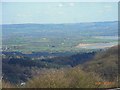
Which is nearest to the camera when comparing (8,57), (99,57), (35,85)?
(35,85)

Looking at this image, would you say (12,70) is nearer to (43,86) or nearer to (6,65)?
(6,65)

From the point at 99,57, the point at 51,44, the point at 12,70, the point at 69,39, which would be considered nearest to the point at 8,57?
the point at 12,70

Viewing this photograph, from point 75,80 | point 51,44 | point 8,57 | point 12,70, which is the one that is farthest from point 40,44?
point 75,80

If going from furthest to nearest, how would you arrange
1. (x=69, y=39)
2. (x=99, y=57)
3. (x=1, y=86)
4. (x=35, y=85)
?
(x=69, y=39)
(x=99, y=57)
(x=35, y=85)
(x=1, y=86)

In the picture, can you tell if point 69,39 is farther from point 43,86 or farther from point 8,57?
point 43,86

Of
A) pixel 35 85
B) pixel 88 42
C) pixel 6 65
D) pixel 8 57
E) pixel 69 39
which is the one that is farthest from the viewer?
pixel 69 39

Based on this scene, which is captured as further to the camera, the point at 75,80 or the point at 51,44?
the point at 51,44

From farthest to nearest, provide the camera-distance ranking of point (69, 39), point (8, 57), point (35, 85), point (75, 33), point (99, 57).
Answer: point (75, 33) → point (69, 39) → point (99, 57) → point (8, 57) → point (35, 85)

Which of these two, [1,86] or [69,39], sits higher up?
[1,86]

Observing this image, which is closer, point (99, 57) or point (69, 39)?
point (99, 57)
